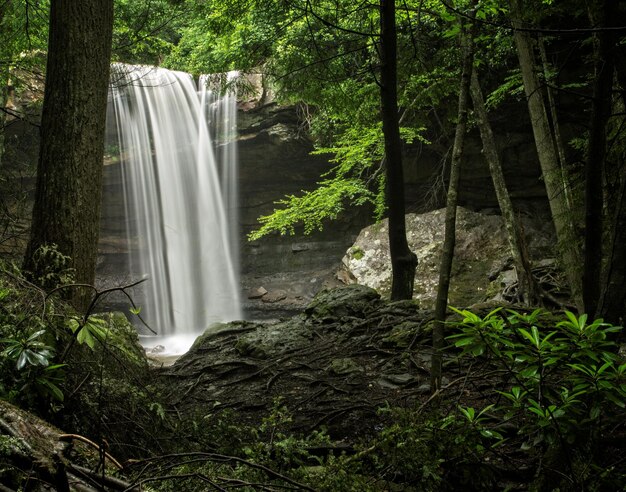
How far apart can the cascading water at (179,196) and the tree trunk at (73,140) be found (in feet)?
35.5

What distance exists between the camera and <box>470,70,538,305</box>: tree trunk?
7.51 m

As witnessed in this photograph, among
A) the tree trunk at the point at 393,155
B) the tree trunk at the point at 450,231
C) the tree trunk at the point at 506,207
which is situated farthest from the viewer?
the tree trunk at the point at 506,207

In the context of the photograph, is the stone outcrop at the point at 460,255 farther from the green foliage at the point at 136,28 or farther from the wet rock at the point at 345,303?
the green foliage at the point at 136,28

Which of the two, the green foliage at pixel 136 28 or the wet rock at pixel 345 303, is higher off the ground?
the green foliage at pixel 136 28

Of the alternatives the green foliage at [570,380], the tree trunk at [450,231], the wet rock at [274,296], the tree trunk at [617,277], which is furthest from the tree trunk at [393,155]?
the wet rock at [274,296]

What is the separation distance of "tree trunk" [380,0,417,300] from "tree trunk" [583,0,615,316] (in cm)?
322

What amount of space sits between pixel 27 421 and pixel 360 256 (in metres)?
10.8

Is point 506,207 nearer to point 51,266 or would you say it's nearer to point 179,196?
point 51,266

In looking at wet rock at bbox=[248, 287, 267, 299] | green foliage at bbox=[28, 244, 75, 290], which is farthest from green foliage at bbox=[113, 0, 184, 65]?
wet rock at bbox=[248, 287, 267, 299]

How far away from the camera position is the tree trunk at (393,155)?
18.4ft

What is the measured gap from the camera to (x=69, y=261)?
3.56m

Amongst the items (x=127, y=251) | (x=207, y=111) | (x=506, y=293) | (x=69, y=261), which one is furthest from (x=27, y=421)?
(x=127, y=251)

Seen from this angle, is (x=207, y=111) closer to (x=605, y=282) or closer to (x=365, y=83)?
(x=365, y=83)

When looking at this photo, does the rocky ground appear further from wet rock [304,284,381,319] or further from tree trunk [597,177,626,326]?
tree trunk [597,177,626,326]
